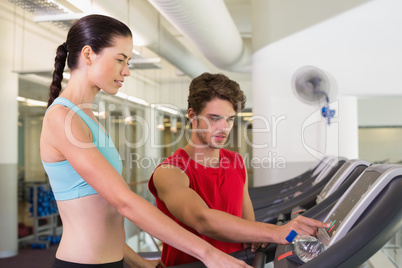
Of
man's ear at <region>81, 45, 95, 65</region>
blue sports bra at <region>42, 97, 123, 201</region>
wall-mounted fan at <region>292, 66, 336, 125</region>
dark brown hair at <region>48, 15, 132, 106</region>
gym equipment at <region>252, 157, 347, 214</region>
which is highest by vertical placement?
wall-mounted fan at <region>292, 66, 336, 125</region>

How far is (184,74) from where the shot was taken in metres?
Result: 6.71

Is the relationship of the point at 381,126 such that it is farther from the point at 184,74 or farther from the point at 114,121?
the point at 114,121

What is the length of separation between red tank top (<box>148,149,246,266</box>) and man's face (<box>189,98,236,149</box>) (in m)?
0.09

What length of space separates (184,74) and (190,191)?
5453 millimetres

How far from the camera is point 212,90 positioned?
1.54 metres

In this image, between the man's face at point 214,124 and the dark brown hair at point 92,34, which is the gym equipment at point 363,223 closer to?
the man's face at point 214,124

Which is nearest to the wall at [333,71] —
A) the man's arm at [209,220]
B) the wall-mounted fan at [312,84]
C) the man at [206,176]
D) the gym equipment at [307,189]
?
the wall-mounted fan at [312,84]

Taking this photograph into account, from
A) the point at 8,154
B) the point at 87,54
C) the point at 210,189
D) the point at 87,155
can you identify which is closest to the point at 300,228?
the point at 210,189

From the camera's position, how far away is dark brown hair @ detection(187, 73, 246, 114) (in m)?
1.54

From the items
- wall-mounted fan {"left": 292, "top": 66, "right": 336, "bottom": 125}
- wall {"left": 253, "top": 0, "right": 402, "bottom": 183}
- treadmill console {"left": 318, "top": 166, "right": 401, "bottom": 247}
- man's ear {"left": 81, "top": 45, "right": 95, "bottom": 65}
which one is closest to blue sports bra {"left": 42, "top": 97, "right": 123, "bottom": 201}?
man's ear {"left": 81, "top": 45, "right": 95, "bottom": 65}

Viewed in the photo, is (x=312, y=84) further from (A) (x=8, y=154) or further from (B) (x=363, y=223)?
(B) (x=363, y=223)

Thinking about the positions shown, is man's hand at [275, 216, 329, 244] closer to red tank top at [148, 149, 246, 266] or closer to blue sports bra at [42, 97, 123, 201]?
red tank top at [148, 149, 246, 266]

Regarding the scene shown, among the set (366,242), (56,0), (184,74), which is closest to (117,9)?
(56,0)

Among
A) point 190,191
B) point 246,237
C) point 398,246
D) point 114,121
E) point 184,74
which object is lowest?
point 398,246
